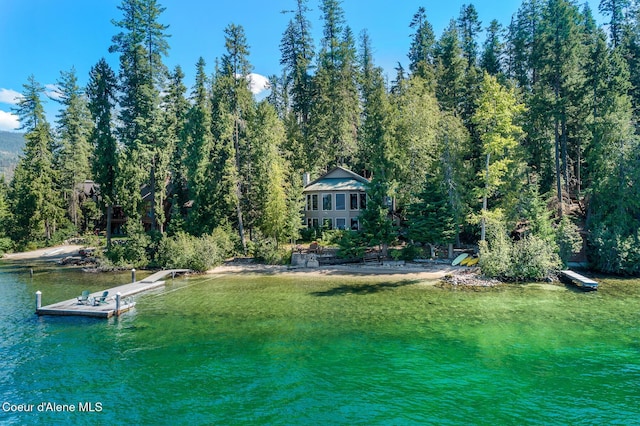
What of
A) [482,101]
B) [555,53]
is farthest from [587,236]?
[555,53]

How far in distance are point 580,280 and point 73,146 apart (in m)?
58.4

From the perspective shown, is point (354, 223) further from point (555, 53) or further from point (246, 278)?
point (555, 53)

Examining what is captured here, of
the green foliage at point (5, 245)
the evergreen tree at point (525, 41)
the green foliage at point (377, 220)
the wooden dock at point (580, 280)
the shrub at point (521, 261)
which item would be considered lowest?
the wooden dock at point (580, 280)

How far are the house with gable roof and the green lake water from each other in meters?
16.3

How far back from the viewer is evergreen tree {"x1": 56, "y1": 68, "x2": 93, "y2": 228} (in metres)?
51.2

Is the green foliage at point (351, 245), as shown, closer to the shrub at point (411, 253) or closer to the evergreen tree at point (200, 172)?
the shrub at point (411, 253)

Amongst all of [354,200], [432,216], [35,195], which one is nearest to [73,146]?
[35,195]

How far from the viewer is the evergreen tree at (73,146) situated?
168ft

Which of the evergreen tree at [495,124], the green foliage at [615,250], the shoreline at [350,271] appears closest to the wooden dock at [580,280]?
the green foliage at [615,250]

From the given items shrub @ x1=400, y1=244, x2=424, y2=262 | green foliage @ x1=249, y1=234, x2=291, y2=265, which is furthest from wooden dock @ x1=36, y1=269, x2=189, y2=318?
shrub @ x1=400, y1=244, x2=424, y2=262

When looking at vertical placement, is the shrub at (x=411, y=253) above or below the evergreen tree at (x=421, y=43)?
below

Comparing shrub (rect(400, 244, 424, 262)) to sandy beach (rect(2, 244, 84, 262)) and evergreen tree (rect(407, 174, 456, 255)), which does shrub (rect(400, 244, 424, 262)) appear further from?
sandy beach (rect(2, 244, 84, 262))

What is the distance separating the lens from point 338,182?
131 ft

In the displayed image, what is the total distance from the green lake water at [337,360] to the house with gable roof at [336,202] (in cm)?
1628
